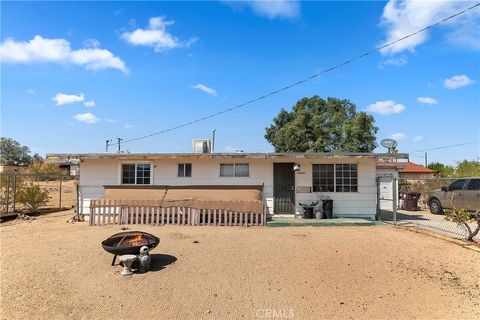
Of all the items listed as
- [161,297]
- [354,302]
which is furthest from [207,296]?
[354,302]

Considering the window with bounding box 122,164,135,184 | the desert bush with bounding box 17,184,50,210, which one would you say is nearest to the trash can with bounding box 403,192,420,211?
the window with bounding box 122,164,135,184

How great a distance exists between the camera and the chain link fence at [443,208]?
989 cm

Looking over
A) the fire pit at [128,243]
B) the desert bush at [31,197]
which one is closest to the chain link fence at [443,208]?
the fire pit at [128,243]

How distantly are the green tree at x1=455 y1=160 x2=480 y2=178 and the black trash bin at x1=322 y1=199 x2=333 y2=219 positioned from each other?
12.9 m

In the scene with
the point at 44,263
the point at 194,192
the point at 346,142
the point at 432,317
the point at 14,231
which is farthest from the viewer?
the point at 346,142

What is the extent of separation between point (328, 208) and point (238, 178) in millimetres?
3733

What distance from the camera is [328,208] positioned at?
13883mm

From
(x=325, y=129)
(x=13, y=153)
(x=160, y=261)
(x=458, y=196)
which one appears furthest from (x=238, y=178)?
(x=13, y=153)

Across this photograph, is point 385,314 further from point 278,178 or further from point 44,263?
point 278,178

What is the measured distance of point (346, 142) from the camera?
116 feet

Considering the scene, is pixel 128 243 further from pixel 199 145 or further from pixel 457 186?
pixel 457 186

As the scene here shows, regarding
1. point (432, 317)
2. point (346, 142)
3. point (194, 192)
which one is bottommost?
point (432, 317)

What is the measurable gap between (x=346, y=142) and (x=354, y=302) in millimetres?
31519

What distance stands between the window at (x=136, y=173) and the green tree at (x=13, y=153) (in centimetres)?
6302
